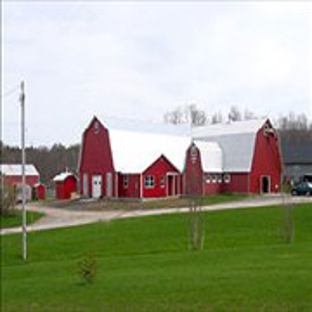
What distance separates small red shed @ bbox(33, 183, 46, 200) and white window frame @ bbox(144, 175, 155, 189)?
12420mm

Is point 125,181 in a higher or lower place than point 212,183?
higher

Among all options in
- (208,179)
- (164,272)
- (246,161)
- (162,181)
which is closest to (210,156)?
(208,179)

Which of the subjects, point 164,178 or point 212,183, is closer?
point 164,178

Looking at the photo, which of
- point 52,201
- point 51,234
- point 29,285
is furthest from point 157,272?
point 52,201

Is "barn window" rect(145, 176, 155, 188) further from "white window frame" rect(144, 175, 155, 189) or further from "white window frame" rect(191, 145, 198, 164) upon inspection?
"white window frame" rect(191, 145, 198, 164)

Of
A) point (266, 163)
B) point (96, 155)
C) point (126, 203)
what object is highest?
point (96, 155)

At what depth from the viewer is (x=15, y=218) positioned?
36.6 m

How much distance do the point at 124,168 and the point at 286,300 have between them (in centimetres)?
3817

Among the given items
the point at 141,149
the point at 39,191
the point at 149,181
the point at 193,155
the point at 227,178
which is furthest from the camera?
the point at 227,178

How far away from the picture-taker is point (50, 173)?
22.8m

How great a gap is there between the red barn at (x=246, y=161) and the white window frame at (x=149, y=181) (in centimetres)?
485

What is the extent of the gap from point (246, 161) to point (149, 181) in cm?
1040

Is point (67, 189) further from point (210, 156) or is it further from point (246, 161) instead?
point (246, 161)

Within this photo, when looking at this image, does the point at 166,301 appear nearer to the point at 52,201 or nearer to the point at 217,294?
the point at 217,294
